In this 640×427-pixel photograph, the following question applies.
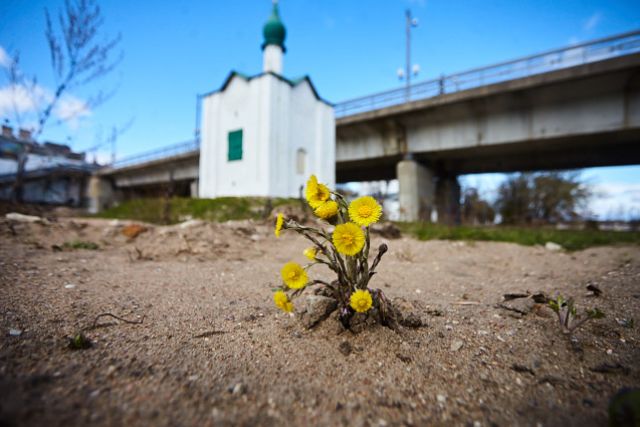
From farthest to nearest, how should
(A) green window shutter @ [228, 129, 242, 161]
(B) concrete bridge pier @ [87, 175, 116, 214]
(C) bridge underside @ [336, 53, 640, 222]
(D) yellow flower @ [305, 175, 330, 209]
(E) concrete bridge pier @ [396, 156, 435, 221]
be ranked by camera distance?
1. (B) concrete bridge pier @ [87, 175, 116, 214]
2. (E) concrete bridge pier @ [396, 156, 435, 221]
3. (A) green window shutter @ [228, 129, 242, 161]
4. (C) bridge underside @ [336, 53, 640, 222]
5. (D) yellow flower @ [305, 175, 330, 209]

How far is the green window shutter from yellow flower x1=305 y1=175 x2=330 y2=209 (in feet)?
33.4

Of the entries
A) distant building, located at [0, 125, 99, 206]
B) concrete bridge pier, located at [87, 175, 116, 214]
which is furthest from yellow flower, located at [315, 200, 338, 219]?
concrete bridge pier, located at [87, 175, 116, 214]

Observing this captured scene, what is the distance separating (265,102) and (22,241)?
8142 millimetres

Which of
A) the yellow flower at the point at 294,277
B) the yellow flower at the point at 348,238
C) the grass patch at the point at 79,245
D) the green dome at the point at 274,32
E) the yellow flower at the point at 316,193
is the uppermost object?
the green dome at the point at 274,32

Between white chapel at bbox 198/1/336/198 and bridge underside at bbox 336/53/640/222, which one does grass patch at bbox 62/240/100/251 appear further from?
bridge underside at bbox 336/53/640/222

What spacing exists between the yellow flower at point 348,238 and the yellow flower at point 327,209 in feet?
0.34

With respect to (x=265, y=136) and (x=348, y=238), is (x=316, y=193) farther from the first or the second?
(x=265, y=136)

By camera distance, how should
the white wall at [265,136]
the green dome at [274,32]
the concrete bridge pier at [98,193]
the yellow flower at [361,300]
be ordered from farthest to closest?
the concrete bridge pier at [98,193], the green dome at [274,32], the white wall at [265,136], the yellow flower at [361,300]

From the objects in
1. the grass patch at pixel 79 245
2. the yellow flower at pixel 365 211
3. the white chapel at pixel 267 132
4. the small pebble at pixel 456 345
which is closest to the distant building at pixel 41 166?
the white chapel at pixel 267 132

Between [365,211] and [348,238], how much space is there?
123 millimetres

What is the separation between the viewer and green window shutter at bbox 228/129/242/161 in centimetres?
1085

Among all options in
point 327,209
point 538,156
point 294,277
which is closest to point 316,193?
point 327,209

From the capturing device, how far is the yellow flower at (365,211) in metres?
1.12

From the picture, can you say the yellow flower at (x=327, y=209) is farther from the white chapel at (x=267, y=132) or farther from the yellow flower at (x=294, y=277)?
the white chapel at (x=267, y=132)
